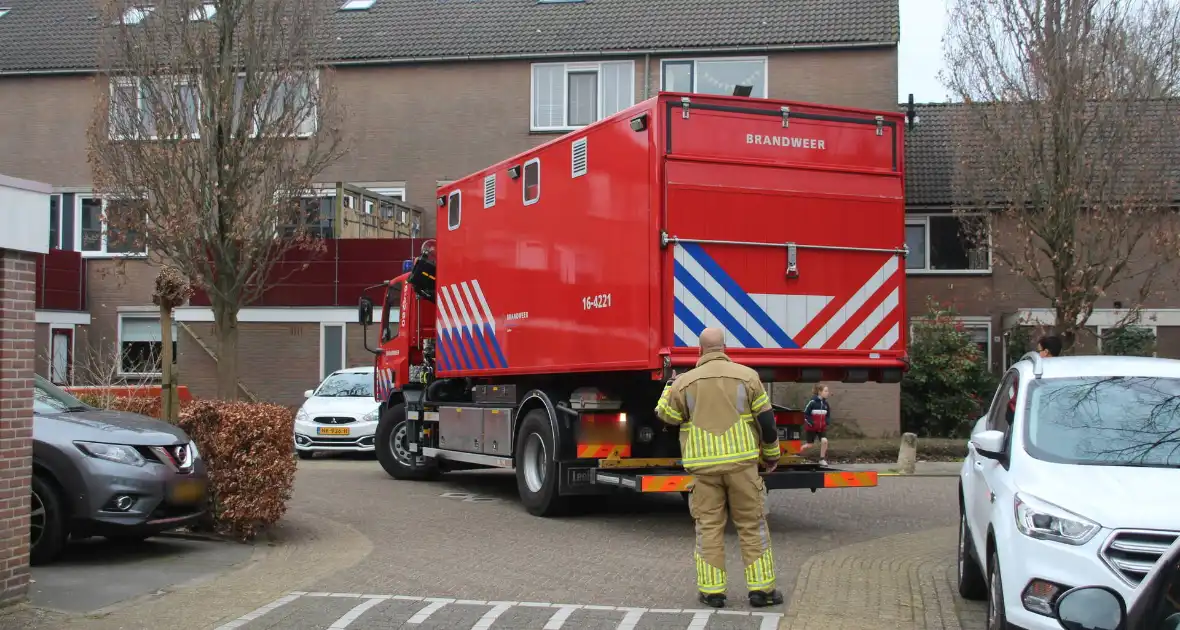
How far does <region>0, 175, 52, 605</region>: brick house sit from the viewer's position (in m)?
7.53

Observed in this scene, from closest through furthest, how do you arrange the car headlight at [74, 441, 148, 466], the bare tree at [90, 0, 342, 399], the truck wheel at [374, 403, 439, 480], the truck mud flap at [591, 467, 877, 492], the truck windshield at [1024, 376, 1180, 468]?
the truck windshield at [1024, 376, 1180, 468] < the car headlight at [74, 441, 148, 466] < the truck mud flap at [591, 467, 877, 492] < the truck wheel at [374, 403, 439, 480] < the bare tree at [90, 0, 342, 399]

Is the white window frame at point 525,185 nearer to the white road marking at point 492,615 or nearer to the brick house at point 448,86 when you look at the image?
the white road marking at point 492,615

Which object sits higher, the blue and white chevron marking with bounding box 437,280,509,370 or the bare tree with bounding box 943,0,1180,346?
the bare tree with bounding box 943,0,1180,346

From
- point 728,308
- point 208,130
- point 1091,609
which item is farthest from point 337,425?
point 1091,609

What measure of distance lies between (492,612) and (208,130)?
45.1 ft

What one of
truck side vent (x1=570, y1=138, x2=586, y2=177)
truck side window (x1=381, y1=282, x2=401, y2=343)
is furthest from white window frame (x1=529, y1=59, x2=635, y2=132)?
truck side vent (x1=570, y1=138, x2=586, y2=177)

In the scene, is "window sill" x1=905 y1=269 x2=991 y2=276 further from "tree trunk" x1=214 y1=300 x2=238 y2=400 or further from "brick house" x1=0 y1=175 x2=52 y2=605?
"brick house" x1=0 y1=175 x2=52 y2=605

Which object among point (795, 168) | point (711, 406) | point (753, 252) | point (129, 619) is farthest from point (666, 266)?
point (129, 619)

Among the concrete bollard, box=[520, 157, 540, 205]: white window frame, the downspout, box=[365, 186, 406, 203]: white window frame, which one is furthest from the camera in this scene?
box=[365, 186, 406, 203]: white window frame

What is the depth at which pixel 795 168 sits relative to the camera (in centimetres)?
1104

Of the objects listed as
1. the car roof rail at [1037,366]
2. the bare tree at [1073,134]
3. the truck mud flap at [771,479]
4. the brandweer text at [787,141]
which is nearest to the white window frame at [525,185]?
the brandweer text at [787,141]

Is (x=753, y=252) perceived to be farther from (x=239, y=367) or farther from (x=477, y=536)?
(x=239, y=367)

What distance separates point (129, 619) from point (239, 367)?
19.2 meters

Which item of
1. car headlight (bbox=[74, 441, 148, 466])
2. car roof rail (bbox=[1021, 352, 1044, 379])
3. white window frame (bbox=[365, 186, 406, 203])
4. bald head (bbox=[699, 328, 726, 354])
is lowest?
car headlight (bbox=[74, 441, 148, 466])
